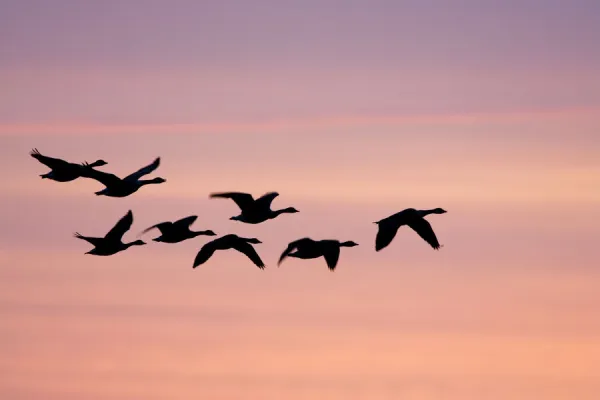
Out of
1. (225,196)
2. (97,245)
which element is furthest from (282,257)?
(97,245)

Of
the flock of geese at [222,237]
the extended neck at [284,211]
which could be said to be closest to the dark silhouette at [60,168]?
the flock of geese at [222,237]

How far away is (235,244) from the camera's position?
98312mm

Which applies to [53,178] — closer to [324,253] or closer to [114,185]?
[114,185]

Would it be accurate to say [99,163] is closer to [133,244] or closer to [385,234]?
[133,244]

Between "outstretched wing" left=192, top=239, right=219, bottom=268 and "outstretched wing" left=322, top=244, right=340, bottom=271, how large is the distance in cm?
532

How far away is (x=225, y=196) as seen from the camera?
89188 mm

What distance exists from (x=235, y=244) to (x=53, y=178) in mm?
8376

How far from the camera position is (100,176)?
9369 cm

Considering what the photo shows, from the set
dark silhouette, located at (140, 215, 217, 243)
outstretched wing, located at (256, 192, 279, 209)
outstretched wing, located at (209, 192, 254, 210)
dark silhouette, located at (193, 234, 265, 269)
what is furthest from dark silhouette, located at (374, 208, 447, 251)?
dark silhouette, located at (140, 215, 217, 243)

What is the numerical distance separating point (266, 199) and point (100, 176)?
649 cm

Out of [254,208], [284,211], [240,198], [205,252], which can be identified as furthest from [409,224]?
[205,252]

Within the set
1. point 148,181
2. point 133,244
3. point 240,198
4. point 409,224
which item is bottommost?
point 133,244

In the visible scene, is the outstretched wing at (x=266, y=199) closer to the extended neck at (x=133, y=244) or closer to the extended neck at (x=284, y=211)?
the extended neck at (x=284, y=211)

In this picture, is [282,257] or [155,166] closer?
[282,257]
